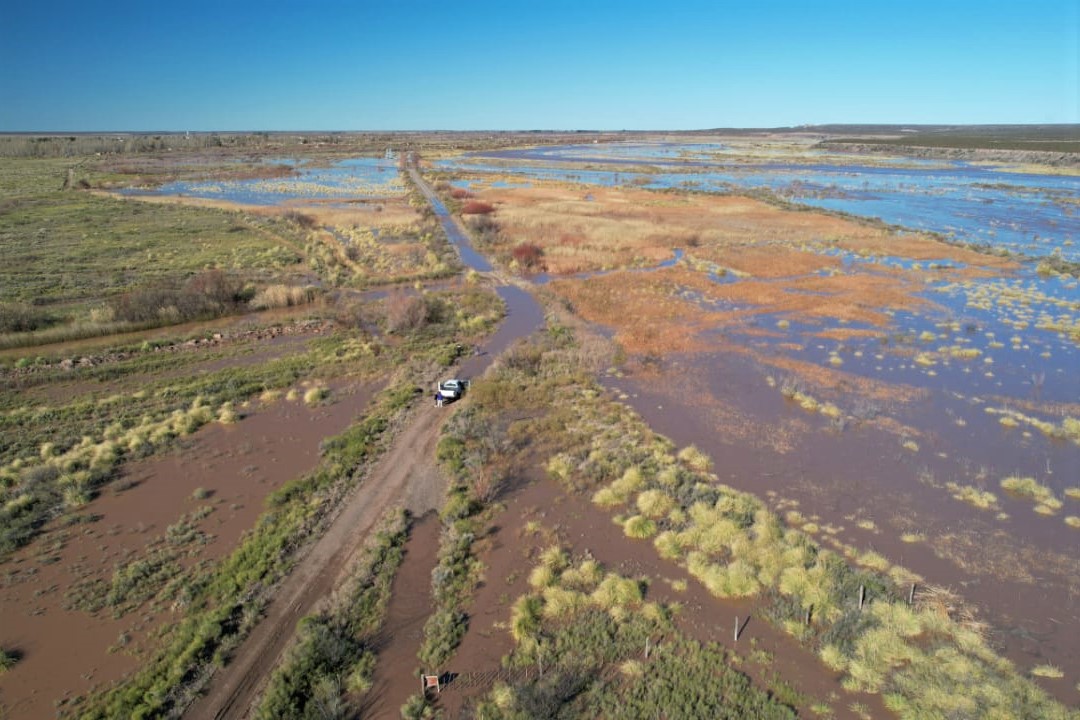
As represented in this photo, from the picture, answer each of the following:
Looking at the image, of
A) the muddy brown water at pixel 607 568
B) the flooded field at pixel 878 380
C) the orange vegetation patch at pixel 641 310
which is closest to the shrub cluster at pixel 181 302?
the flooded field at pixel 878 380

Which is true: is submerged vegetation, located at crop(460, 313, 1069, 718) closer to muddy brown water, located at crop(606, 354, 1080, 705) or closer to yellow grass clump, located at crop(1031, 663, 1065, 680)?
yellow grass clump, located at crop(1031, 663, 1065, 680)

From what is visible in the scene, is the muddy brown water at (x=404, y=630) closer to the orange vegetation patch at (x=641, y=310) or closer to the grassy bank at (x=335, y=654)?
the grassy bank at (x=335, y=654)

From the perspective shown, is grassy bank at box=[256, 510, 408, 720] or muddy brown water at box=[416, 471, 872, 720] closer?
grassy bank at box=[256, 510, 408, 720]

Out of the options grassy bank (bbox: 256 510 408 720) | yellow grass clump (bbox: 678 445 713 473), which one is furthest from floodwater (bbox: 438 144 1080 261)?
grassy bank (bbox: 256 510 408 720)

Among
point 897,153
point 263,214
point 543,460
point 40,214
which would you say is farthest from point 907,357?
point 897,153

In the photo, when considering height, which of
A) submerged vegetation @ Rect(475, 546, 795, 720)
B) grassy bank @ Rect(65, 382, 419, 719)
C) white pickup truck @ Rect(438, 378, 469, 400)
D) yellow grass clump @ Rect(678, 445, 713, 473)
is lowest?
submerged vegetation @ Rect(475, 546, 795, 720)

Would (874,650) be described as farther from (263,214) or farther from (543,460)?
(263,214)
